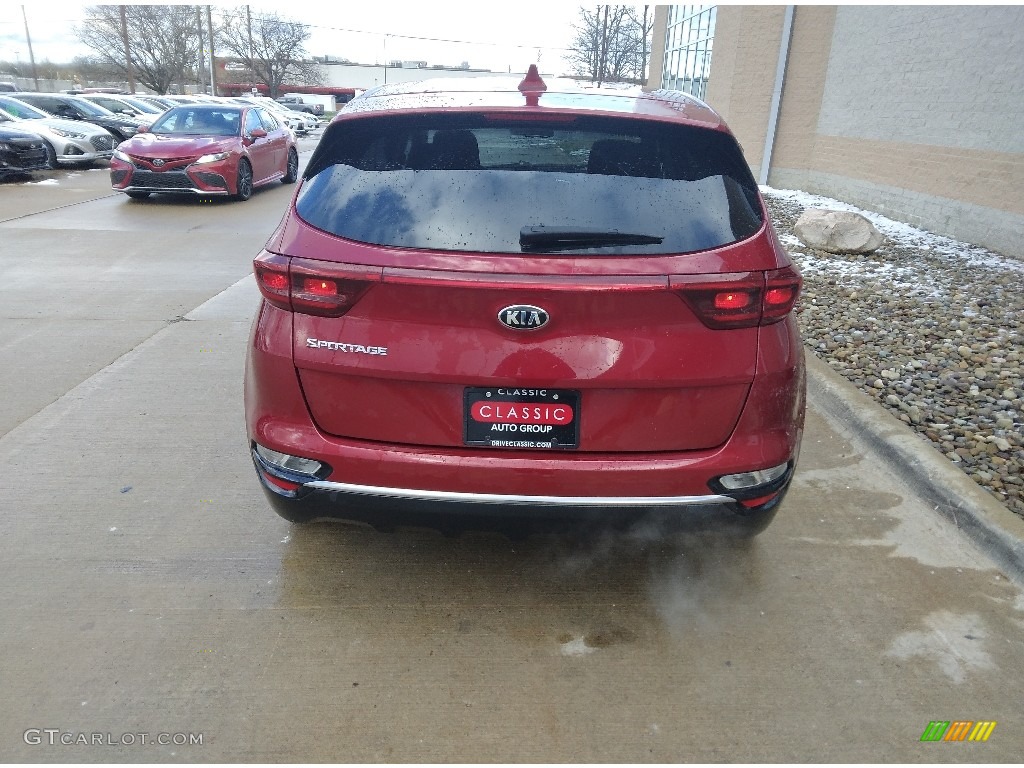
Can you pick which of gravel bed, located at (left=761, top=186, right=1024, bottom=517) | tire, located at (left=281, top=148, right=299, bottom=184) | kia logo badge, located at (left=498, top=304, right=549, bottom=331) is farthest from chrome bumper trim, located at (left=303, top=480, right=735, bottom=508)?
tire, located at (left=281, top=148, right=299, bottom=184)

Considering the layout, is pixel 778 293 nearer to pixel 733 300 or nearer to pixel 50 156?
pixel 733 300

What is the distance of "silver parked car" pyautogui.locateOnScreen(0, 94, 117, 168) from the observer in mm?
16797

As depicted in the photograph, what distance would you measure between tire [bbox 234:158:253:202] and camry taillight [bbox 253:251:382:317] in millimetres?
11258

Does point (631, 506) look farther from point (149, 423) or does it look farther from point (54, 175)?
point (54, 175)

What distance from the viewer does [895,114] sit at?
11.5 metres

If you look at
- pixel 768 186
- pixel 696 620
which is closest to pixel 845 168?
pixel 768 186

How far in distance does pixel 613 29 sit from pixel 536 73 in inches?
1595

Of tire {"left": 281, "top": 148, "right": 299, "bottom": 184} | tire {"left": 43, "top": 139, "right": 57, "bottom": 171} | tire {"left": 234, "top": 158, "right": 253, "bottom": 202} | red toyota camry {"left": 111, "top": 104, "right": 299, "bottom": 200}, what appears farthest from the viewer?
tire {"left": 43, "top": 139, "right": 57, "bottom": 171}

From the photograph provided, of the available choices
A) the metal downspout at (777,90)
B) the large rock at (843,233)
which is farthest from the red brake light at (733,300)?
the metal downspout at (777,90)

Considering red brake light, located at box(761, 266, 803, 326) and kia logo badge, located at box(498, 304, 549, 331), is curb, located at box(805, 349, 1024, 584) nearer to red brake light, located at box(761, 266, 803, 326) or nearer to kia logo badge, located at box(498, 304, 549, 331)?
red brake light, located at box(761, 266, 803, 326)

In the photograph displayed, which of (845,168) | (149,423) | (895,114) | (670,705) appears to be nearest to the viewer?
(670,705)

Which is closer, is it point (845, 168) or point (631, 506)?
point (631, 506)

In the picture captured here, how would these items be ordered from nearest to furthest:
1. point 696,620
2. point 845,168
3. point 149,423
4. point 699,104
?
point 696,620
point 699,104
point 149,423
point 845,168

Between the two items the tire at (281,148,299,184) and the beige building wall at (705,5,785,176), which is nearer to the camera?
the tire at (281,148,299,184)
